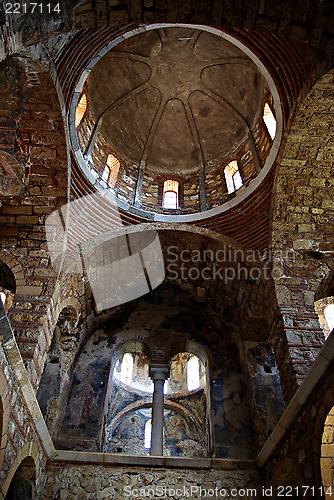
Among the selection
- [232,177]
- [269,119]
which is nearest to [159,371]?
[232,177]

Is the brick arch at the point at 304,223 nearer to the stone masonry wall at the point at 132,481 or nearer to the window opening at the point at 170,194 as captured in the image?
the stone masonry wall at the point at 132,481

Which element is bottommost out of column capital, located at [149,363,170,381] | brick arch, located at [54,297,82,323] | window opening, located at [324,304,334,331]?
column capital, located at [149,363,170,381]

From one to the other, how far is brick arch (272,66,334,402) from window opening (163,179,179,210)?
279cm

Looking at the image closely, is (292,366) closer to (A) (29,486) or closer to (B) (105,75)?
(A) (29,486)

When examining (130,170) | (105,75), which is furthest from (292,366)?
(105,75)

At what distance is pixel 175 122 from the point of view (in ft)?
32.3

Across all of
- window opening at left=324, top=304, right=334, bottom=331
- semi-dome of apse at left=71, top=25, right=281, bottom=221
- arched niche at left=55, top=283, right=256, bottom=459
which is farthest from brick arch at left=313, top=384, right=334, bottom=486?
window opening at left=324, top=304, right=334, bottom=331

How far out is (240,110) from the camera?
9.13m

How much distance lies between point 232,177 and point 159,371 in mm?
4709

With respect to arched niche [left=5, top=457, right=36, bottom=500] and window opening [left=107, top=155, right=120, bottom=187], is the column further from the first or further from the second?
window opening [left=107, top=155, right=120, bottom=187]

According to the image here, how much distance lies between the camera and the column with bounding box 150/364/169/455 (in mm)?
6883

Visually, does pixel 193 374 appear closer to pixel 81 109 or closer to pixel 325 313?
pixel 325 313

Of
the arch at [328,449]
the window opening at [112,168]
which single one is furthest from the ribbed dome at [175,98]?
the arch at [328,449]

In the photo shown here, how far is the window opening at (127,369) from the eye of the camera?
12291 millimetres
